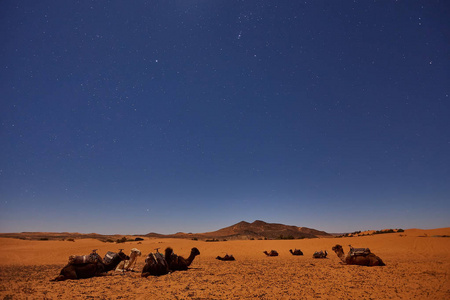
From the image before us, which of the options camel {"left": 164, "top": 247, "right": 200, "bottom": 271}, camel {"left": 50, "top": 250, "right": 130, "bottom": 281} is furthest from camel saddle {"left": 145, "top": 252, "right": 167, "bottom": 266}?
camel {"left": 50, "top": 250, "right": 130, "bottom": 281}

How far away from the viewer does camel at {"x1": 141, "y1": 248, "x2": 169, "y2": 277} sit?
37.0 feet

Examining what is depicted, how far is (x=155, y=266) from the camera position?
11.3 metres

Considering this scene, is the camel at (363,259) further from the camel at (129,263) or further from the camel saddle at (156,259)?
the camel at (129,263)

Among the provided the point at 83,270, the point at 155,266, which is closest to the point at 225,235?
the point at 155,266

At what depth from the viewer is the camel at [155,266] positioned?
444 inches

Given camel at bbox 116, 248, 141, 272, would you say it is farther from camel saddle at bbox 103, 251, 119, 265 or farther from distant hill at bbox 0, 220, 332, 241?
distant hill at bbox 0, 220, 332, 241

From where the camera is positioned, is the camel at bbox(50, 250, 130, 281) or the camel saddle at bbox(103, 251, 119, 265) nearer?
the camel at bbox(50, 250, 130, 281)

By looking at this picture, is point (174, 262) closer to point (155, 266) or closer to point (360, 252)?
point (155, 266)

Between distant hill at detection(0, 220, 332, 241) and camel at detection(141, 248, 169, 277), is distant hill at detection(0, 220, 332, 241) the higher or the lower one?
the lower one

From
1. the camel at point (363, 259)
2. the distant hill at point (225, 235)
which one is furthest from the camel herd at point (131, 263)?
the distant hill at point (225, 235)

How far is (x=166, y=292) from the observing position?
320 inches

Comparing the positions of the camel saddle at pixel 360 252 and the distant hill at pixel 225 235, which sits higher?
the camel saddle at pixel 360 252

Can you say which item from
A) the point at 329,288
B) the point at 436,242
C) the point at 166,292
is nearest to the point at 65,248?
the point at 166,292

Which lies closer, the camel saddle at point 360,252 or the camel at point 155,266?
the camel at point 155,266
